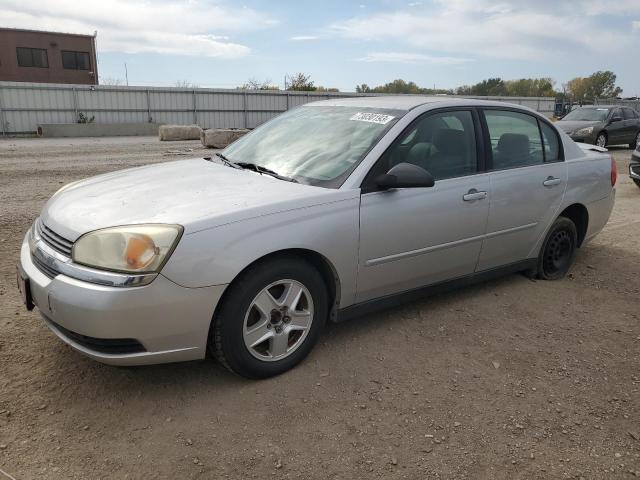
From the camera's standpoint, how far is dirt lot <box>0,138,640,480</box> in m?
2.42

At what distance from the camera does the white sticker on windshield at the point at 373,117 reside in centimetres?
364

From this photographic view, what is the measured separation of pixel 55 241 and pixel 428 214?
2255mm

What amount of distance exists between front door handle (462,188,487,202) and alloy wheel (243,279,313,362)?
1441 millimetres

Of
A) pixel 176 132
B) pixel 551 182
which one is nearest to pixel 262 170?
pixel 551 182

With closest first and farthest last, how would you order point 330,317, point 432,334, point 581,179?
point 330,317
point 432,334
point 581,179

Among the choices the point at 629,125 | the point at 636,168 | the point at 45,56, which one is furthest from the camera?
the point at 45,56

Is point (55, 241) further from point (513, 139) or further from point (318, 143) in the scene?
point (513, 139)

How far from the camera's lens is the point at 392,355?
3.39 meters

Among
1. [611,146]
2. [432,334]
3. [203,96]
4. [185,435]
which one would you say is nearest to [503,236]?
[432,334]

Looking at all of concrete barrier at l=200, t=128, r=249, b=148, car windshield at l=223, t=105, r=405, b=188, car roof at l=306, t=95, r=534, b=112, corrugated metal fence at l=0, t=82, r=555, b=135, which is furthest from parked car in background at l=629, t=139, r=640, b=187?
corrugated metal fence at l=0, t=82, r=555, b=135

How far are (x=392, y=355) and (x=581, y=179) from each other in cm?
265

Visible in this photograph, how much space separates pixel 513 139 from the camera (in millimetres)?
4328

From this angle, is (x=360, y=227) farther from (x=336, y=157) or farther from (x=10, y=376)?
(x=10, y=376)

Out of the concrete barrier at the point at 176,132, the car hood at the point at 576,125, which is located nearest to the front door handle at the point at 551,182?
the car hood at the point at 576,125
